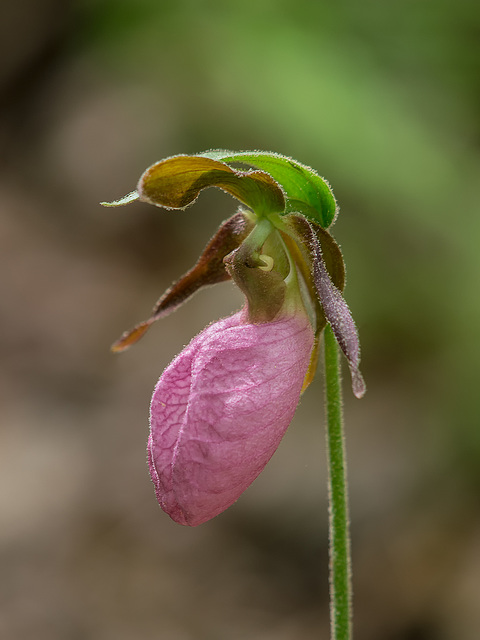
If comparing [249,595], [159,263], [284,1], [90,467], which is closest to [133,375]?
[90,467]

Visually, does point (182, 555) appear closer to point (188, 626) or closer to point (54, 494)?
point (188, 626)

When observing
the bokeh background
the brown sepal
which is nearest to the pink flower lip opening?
the brown sepal

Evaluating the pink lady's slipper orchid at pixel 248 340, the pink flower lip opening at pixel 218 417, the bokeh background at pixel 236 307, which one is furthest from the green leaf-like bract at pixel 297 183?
the bokeh background at pixel 236 307

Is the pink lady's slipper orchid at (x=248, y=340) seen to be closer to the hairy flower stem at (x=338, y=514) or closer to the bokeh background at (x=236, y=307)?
the hairy flower stem at (x=338, y=514)

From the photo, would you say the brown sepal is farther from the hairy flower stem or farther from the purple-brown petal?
the hairy flower stem

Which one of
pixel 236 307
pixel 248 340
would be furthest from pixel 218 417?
pixel 236 307
